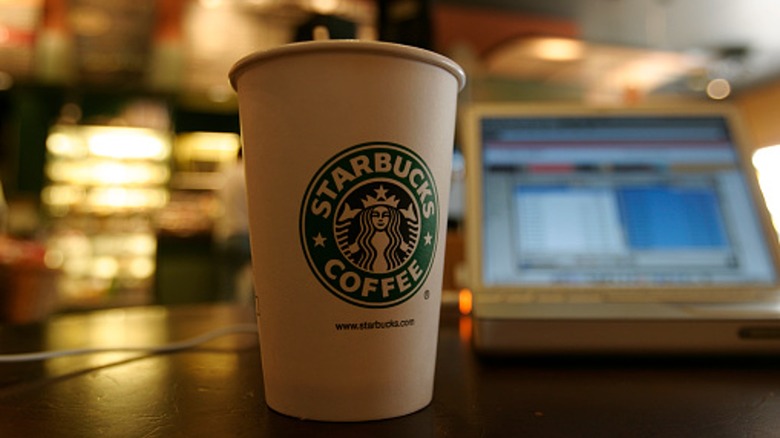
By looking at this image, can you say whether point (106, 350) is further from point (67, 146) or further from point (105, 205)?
point (67, 146)

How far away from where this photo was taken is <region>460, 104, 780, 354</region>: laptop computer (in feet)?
2.02

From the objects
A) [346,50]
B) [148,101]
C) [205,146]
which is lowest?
[346,50]

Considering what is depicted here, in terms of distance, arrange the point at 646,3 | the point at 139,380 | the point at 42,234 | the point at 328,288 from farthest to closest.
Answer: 1. the point at 646,3
2. the point at 42,234
3. the point at 139,380
4. the point at 328,288

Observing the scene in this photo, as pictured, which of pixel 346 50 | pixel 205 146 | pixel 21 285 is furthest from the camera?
pixel 205 146

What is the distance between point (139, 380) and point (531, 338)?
340mm

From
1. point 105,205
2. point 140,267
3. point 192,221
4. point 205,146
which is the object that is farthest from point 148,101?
point 140,267

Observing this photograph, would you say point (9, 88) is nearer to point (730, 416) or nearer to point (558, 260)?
point (558, 260)

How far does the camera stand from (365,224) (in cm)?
36

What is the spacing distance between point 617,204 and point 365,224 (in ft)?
1.46

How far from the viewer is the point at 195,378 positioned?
0.46m

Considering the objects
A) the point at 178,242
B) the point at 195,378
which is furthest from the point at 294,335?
the point at 178,242

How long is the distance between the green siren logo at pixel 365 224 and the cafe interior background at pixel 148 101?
3.44m

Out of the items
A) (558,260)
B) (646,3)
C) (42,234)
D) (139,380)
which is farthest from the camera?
(646,3)

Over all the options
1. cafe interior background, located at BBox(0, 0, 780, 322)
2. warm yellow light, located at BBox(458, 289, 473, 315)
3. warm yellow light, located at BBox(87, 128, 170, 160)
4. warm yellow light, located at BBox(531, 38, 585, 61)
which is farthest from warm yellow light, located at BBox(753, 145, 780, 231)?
warm yellow light, located at BBox(458, 289, 473, 315)
